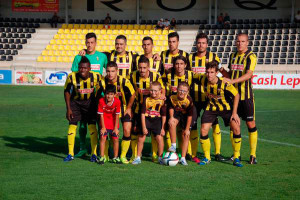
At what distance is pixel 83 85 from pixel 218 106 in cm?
214

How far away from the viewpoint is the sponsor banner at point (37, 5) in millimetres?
32281

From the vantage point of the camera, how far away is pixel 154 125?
676cm

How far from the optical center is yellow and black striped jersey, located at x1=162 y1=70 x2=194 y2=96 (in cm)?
688

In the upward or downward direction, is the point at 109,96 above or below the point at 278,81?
above

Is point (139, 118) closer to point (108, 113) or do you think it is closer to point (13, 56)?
point (108, 113)

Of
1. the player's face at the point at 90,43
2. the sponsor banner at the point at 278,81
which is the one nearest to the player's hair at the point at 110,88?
the player's face at the point at 90,43

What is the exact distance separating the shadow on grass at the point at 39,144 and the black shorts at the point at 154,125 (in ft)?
5.19

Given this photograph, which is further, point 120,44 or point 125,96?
point 120,44

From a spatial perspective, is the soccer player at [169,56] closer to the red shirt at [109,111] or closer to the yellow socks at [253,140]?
the red shirt at [109,111]

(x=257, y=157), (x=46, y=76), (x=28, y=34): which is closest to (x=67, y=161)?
(x=257, y=157)

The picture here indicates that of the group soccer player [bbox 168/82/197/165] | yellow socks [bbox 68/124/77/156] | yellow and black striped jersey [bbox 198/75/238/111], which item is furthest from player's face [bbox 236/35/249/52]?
yellow socks [bbox 68/124/77/156]

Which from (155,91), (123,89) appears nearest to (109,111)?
(123,89)

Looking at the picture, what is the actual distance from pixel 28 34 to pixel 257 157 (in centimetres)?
2612

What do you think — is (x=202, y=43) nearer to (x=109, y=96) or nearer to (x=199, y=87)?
(x=199, y=87)
